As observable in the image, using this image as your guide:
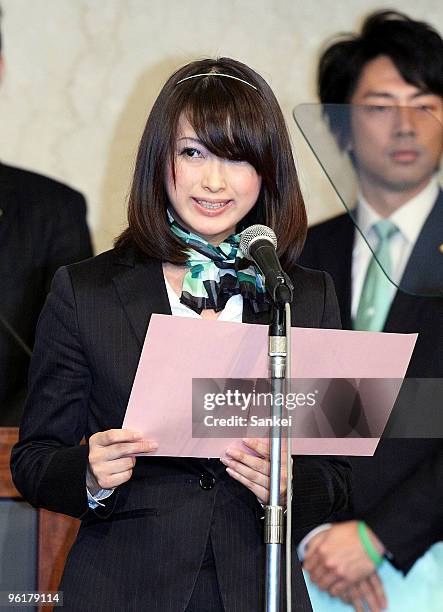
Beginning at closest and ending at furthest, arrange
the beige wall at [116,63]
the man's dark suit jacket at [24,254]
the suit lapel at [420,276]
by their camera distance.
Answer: the suit lapel at [420,276], the man's dark suit jacket at [24,254], the beige wall at [116,63]

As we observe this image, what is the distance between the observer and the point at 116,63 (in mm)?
3078

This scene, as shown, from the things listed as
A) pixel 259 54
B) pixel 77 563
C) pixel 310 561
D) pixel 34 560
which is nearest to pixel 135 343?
pixel 77 563

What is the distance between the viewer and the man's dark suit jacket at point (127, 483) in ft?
4.72

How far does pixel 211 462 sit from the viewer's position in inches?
59.2

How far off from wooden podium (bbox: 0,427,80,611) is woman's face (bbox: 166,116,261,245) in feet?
2.39

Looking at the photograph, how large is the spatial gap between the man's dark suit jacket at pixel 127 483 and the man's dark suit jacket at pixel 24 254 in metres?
1.34

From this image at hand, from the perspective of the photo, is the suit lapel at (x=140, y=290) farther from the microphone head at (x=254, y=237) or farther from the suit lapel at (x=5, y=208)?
the suit lapel at (x=5, y=208)

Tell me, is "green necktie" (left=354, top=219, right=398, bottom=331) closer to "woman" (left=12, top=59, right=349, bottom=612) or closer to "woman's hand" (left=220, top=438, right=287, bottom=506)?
"woman" (left=12, top=59, right=349, bottom=612)

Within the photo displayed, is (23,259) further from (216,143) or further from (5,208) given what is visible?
(216,143)

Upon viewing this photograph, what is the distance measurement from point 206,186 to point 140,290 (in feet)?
0.62

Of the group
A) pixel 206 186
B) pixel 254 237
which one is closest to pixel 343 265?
pixel 206 186

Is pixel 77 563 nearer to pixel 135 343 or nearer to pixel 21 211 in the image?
pixel 135 343

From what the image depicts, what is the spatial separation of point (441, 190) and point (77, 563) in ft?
5.31

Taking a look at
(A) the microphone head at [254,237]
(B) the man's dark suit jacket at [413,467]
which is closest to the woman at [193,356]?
(A) the microphone head at [254,237]
